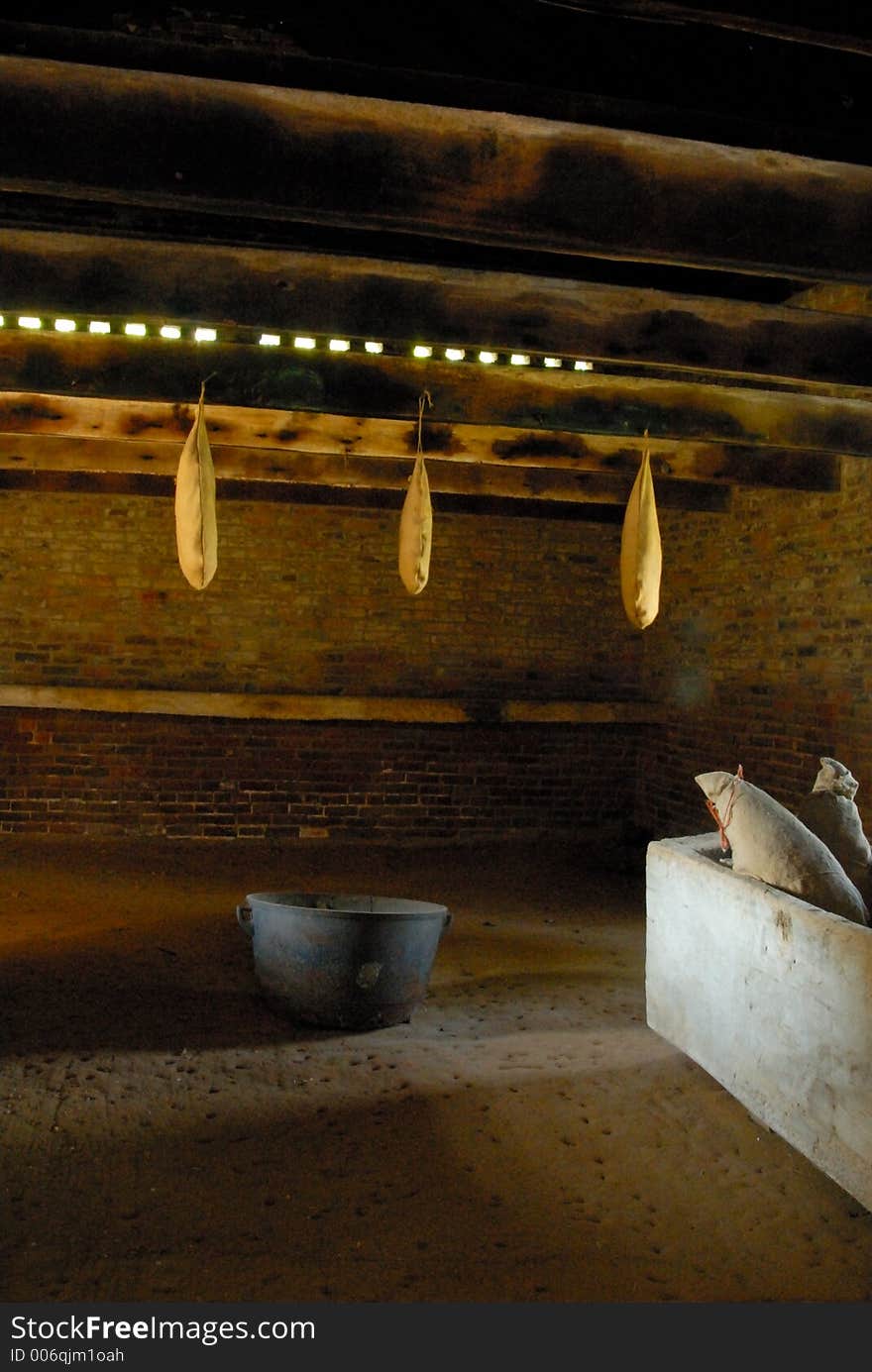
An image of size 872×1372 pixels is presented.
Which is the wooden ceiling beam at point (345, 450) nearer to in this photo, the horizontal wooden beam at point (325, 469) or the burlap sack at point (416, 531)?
the horizontal wooden beam at point (325, 469)

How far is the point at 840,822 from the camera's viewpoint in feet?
14.3

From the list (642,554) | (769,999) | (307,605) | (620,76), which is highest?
(620,76)

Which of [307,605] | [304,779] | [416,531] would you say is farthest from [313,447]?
[304,779]

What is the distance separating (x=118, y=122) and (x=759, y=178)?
6.37 ft

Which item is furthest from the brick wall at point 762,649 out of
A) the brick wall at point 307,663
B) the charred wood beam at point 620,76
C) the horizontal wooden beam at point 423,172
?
the horizontal wooden beam at point 423,172

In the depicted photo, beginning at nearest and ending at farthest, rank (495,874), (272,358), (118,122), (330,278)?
(118,122), (330,278), (272,358), (495,874)

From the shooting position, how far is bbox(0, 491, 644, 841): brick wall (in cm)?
845

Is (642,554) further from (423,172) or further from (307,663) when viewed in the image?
(307,663)

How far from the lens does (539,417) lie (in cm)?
518

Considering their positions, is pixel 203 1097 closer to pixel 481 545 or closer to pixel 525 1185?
pixel 525 1185

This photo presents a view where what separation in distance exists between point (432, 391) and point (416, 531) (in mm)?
780

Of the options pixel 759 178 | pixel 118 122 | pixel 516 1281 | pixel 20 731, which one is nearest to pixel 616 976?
pixel 516 1281

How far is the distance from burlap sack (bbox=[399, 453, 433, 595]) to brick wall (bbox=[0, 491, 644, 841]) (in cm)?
388

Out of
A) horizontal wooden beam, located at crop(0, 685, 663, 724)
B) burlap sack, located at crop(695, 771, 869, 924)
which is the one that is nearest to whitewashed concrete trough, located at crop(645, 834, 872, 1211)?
burlap sack, located at crop(695, 771, 869, 924)
